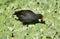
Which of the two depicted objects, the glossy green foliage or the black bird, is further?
the black bird

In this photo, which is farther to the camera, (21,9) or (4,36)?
(21,9)

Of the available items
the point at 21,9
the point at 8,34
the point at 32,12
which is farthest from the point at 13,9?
the point at 8,34

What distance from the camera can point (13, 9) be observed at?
336 inches

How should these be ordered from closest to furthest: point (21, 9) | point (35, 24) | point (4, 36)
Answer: point (4, 36), point (35, 24), point (21, 9)

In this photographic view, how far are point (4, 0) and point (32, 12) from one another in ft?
4.63

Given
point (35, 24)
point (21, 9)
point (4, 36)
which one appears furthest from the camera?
point (21, 9)

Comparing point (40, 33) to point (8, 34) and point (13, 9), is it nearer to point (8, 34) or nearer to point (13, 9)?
point (8, 34)

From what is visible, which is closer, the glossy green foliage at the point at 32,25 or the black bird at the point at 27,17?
the glossy green foliage at the point at 32,25

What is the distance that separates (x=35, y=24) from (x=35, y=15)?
1.06ft

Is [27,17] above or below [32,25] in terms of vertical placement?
above

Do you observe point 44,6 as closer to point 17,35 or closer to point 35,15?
point 35,15

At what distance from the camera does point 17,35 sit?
730cm

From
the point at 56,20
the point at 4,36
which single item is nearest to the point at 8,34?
the point at 4,36

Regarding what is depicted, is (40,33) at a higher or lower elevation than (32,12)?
lower
